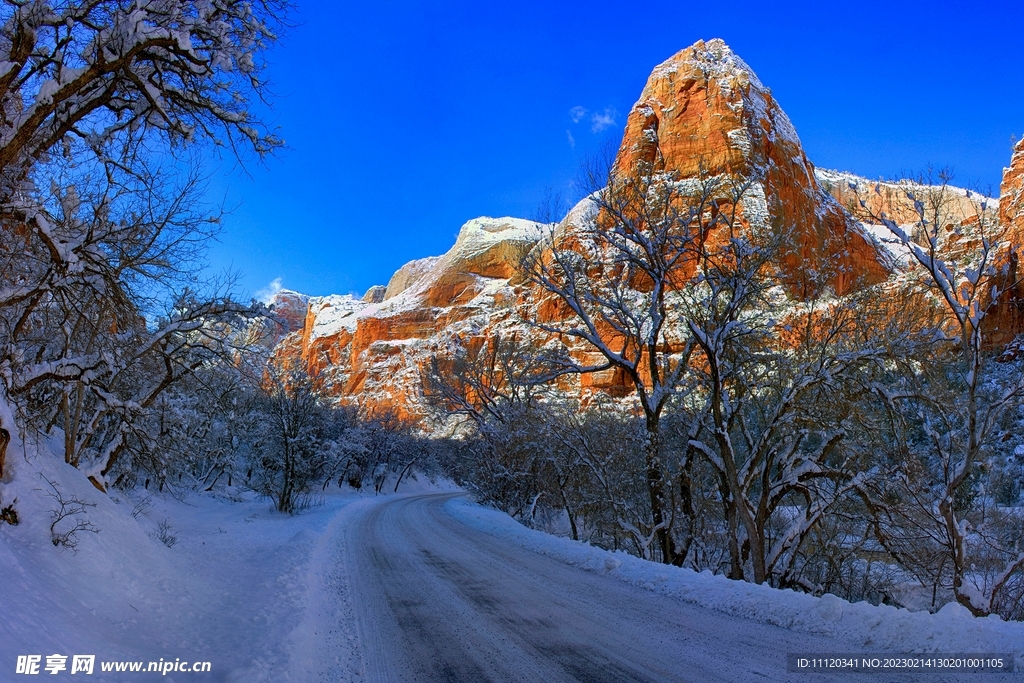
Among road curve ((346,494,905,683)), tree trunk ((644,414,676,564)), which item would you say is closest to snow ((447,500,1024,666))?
road curve ((346,494,905,683))

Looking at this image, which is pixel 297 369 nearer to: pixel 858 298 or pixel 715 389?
pixel 715 389

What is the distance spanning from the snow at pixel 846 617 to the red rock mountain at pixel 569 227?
700 centimetres

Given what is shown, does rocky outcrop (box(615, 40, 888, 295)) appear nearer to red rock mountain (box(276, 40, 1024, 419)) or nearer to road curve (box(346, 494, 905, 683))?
red rock mountain (box(276, 40, 1024, 419))

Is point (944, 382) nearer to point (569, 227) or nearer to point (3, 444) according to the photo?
point (569, 227)

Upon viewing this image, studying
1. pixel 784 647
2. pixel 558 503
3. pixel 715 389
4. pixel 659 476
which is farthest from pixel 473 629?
pixel 558 503

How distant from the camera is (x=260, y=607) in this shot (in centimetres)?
655

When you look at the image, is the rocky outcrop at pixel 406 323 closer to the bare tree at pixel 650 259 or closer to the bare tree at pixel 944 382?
the bare tree at pixel 650 259

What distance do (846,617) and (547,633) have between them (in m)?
2.68

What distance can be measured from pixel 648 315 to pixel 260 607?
9.11 metres

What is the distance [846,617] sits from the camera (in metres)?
4.63

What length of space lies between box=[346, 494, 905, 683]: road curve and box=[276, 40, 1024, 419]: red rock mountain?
24.2 ft

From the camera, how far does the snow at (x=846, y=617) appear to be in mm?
3875

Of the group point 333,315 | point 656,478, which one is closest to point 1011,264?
point 656,478

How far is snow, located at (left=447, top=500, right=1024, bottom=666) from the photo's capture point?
3.88 m
